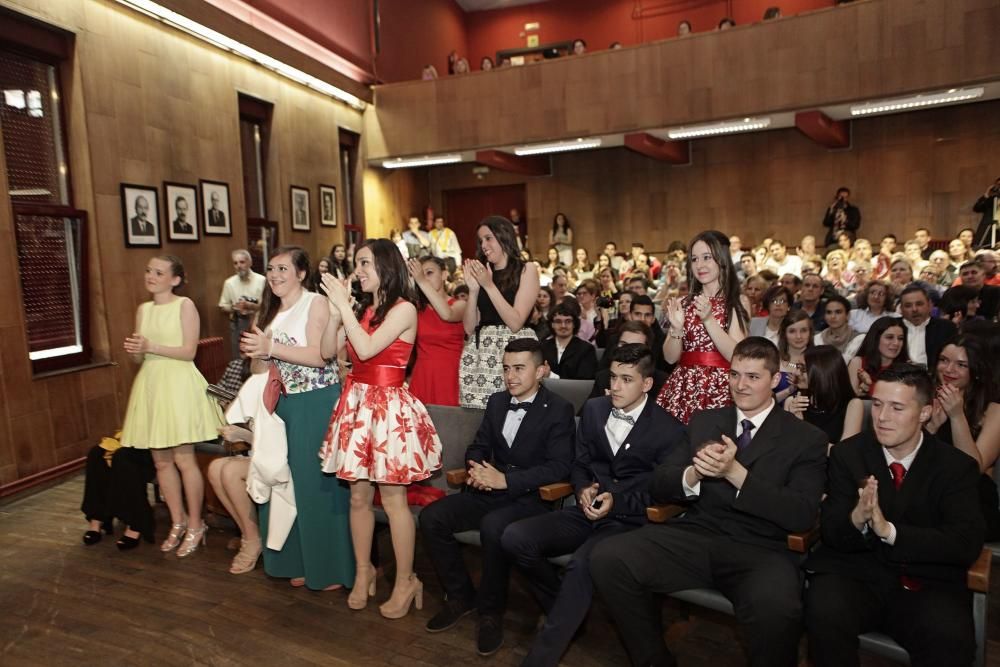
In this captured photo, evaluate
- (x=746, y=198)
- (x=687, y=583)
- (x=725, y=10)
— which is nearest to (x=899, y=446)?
(x=687, y=583)

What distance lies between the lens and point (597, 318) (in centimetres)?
616

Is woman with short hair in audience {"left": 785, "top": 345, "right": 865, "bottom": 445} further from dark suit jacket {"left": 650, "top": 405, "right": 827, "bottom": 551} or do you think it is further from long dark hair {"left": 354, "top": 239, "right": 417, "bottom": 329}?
long dark hair {"left": 354, "top": 239, "right": 417, "bottom": 329}

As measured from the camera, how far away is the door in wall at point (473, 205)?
43.6ft

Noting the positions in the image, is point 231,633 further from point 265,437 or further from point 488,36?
point 488,36

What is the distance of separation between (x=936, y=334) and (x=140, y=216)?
6.35m

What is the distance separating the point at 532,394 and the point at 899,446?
4.49 ft

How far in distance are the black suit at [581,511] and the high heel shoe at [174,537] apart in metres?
2.11

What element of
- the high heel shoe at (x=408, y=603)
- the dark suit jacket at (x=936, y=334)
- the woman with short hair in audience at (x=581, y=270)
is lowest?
the high heel shoe at (x=408, y=603)

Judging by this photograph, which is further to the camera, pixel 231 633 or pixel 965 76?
pixel 965 76

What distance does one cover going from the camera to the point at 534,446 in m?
2.90

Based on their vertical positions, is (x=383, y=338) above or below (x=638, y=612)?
above

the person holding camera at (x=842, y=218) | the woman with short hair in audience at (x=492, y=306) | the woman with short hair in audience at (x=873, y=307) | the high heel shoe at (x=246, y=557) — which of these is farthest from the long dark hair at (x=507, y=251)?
the person holding camera at (x=842, y=218)

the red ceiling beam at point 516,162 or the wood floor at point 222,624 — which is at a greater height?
the red ceiling beam at point 516,162

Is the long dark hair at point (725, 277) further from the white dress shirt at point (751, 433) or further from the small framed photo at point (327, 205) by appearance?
the small framed photo at point (327, 205)
